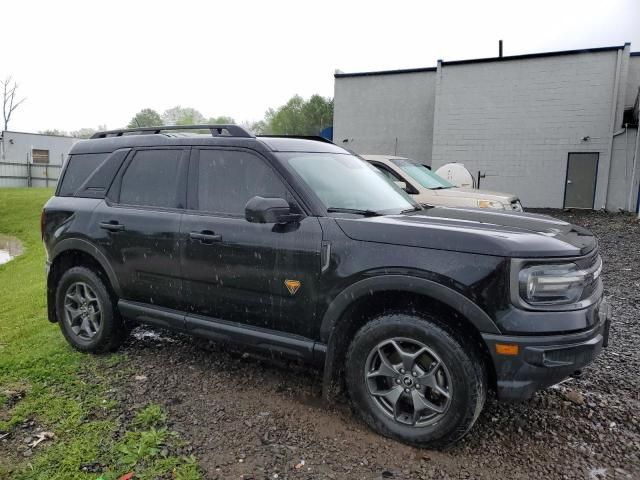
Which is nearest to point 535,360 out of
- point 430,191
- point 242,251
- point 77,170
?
point 242,251

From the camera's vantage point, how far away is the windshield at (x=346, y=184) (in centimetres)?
364

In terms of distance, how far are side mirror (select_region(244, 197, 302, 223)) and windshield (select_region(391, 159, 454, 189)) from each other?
5.76m

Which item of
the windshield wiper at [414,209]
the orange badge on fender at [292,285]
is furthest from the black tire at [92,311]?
the windshield wiper at [414,209]

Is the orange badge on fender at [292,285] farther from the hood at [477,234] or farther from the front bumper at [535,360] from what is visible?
the front bumper at [535,360]

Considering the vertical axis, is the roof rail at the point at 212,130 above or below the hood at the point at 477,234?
above

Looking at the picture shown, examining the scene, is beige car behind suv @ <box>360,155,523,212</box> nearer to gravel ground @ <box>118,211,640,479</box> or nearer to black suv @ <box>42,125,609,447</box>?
gravel ground @ <box>118,211,640,479</box>

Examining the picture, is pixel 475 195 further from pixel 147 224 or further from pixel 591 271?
pixel 147 224

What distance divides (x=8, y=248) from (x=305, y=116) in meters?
46.3

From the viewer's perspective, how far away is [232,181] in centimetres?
385

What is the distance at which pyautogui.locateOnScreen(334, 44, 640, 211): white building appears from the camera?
60.6ft

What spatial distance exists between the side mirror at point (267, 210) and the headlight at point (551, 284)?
1.49 meters

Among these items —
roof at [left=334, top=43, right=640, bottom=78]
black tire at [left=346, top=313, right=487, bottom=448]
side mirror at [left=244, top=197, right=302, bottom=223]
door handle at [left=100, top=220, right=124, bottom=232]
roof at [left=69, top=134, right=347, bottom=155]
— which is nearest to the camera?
black tire at [left=346, top=313, right=487, bottom=448]

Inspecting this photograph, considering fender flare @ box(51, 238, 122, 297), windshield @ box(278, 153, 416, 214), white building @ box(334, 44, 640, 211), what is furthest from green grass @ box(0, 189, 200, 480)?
white building @ box(334, 44, 640, 211)

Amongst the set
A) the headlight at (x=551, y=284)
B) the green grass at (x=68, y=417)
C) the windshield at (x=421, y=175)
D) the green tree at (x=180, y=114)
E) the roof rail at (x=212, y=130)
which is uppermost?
the green tree at (x=180, y=114)
